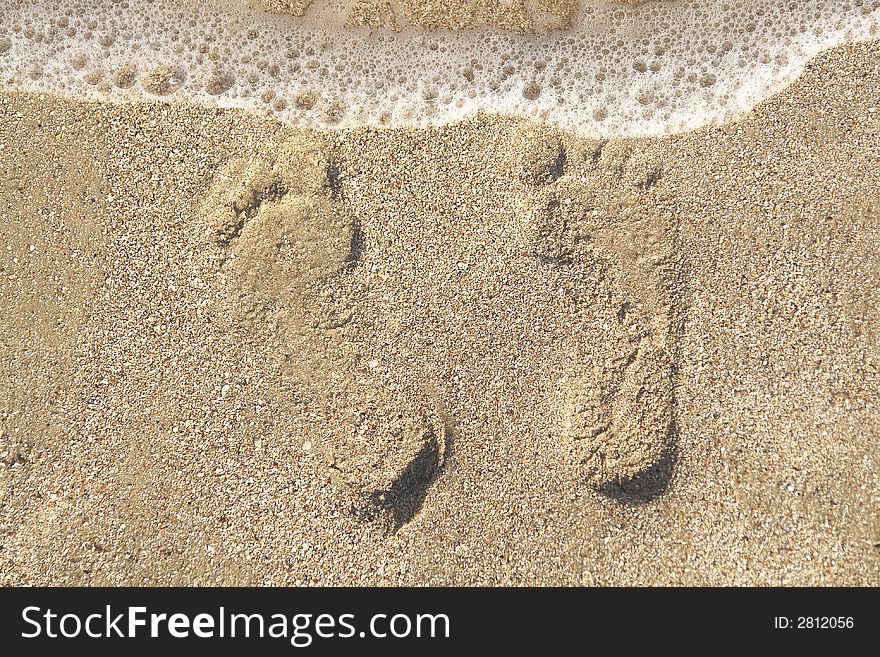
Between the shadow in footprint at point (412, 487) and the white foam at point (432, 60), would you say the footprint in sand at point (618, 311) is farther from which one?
the shadow in footprint at point (412, 487)

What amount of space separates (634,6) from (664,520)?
8.61 feet

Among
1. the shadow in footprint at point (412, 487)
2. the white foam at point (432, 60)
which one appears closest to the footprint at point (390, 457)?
the shadow in footprint at point (412, 487)

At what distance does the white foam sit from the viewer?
2859mm

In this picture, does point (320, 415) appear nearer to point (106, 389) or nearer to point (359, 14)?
point (106, 389)

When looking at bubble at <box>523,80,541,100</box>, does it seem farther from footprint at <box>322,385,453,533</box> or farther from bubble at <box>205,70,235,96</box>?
footprint at <box>322,385,453,533</box>

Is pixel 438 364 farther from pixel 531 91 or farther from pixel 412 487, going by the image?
pixel 531 91

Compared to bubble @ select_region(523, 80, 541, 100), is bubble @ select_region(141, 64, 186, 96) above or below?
above

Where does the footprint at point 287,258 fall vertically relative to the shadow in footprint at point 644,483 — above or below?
above

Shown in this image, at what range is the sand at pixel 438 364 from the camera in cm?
257

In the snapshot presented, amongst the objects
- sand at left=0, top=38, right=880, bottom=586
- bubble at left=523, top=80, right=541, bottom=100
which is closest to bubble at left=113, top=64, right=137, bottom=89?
sand at left=0, top=38, right=880, bottom=586

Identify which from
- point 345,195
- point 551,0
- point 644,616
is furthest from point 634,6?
point 644,616

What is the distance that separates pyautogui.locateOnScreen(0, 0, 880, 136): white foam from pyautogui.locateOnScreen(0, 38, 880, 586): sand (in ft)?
1.02

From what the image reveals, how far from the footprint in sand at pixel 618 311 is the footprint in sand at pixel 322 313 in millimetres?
707

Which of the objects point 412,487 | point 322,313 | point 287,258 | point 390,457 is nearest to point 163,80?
point 287,258
